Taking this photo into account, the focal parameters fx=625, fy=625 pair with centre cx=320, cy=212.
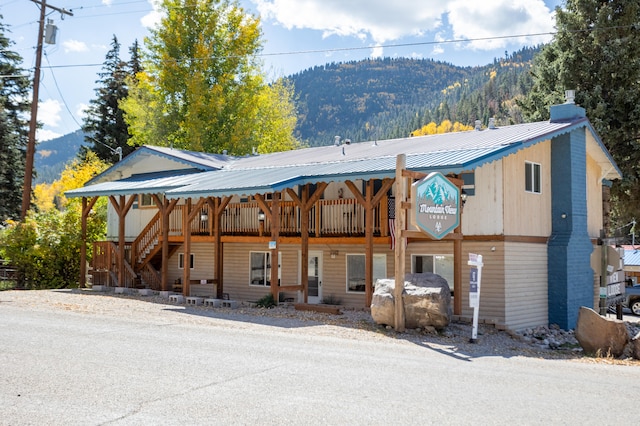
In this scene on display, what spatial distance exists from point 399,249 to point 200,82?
2789 centimetres

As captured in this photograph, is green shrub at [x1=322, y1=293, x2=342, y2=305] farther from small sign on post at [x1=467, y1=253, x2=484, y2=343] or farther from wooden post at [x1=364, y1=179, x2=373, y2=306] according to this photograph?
small sign on post at [x1=467, y1=253, x2=484, y2=343]

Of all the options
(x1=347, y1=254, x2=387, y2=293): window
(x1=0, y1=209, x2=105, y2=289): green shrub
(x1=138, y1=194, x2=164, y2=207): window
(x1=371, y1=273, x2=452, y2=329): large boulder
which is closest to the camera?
(x1=371, y1=273, x2=452, y2=329): large boulder

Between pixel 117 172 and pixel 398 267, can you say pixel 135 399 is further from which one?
pixel 117 172

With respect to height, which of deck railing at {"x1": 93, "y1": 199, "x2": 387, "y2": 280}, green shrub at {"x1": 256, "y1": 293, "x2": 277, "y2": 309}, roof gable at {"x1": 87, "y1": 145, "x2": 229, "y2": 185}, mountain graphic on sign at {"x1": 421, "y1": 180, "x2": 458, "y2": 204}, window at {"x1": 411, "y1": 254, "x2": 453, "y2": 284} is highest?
roof gable at {"x1": 87, "y1": 145, "x2": 229, "y2": 185}

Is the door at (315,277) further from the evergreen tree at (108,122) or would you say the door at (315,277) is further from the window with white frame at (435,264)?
the evergreen tree at (108,122)

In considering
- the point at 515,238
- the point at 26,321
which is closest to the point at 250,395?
the point at 26,321

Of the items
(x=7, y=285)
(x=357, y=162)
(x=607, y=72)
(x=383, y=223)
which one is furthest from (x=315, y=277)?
(x=7, y=285)

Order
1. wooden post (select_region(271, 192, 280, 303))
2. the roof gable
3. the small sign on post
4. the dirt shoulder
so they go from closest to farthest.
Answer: the dirt shoulder → the small sign on post → wooden post (select_region(271, 192, 280, 303)) → the roof gable

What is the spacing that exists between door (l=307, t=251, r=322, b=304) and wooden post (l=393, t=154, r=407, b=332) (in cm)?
724

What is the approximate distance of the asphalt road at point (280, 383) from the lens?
7.29 meters

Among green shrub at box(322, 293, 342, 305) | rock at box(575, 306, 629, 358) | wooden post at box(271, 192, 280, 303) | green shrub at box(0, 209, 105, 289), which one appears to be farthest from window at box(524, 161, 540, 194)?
green shrub at box(0, 209, 105, 289)

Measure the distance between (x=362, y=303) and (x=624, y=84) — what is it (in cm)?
1703

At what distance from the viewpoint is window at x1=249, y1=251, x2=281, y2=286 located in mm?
23812

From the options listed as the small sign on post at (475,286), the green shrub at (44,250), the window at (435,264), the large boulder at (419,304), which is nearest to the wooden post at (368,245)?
the window at (435,264)
